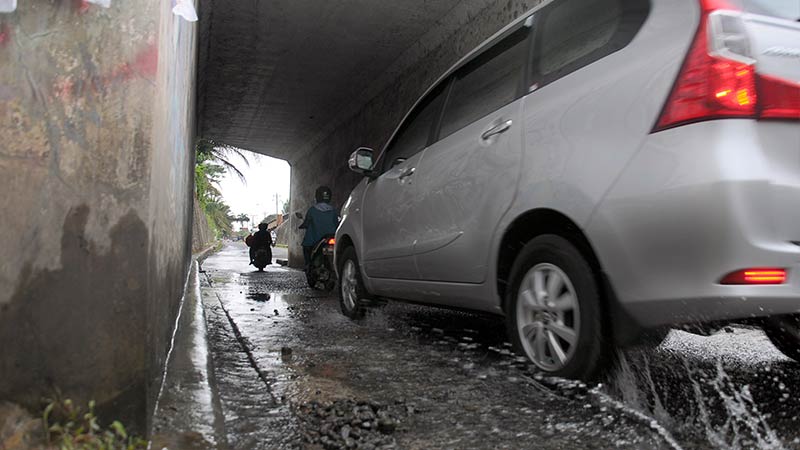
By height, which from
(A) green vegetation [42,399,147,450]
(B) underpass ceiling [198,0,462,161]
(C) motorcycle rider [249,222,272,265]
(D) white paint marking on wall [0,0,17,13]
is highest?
(B) underpass ceiling [198,0,462,161]

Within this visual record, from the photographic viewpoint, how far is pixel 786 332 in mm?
2428

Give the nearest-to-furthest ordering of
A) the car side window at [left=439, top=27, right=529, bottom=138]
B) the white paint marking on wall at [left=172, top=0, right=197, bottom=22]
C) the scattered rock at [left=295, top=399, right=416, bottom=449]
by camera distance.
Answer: the scattered rock at [left=295, top=399, right=416, bottom=449]
the white paint marking on wall at [left=172, top=0, right=197, bottom=22]
the car side window at [left=439, top=27, right=529, bottom=138]

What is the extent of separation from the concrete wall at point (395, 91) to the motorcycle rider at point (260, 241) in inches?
57.6

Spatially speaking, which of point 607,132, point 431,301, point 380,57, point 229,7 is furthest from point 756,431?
point 380,57

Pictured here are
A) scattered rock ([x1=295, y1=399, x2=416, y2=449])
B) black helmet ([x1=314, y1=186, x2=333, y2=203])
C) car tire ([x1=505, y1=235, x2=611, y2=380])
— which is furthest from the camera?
black helmet ([x1=314, y1=186, x2=333, y2=203])

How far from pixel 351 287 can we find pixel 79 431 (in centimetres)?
353

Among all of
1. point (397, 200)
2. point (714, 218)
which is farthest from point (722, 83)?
point (397, 200)

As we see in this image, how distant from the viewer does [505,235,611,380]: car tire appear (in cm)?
236

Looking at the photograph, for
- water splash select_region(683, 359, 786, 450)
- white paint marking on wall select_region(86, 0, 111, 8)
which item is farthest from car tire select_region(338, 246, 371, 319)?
white paint marking on wall select_region(86, 0, 111, 8)

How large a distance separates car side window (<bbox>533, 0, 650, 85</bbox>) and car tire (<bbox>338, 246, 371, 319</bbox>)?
259cm

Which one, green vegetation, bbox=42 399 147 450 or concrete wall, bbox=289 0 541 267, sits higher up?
concrete wall, bbox=289 0 541 267

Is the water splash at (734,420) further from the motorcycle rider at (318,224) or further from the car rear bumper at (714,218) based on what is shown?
the motorcycle rider at (318,224)

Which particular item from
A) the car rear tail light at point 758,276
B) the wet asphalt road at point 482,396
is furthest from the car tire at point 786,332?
the car rear tail light at point 758,276

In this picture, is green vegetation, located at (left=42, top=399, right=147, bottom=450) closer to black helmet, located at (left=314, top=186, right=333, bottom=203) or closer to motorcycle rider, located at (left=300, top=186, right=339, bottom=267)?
motorcycle rider, located at (left=300, top=186, right=339, bottom=267)
